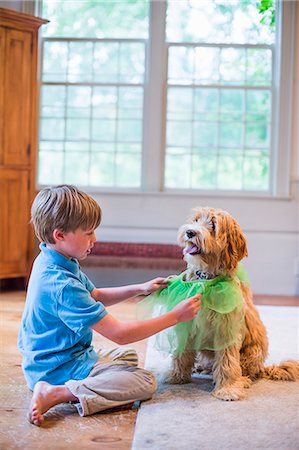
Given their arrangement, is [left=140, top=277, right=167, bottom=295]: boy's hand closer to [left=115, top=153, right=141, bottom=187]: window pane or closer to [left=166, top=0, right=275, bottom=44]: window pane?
[left=115, top=153, right=141, bottom=187]: window pane

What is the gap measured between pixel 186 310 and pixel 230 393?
42 centimetres

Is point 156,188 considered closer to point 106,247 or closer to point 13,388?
point 106,247

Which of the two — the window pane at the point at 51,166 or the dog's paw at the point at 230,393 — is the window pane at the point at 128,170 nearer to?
the window pane at the point at 51,166

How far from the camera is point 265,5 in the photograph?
6.04 meters

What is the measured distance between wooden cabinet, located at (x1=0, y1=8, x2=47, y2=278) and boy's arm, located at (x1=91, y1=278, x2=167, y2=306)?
2.74 meters

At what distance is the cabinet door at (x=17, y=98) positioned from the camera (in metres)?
5.39

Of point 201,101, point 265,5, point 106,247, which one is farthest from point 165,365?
point 265,5

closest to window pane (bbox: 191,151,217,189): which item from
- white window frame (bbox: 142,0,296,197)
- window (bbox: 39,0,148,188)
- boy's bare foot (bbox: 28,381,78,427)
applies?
white window frame (bbox: 142,0,296,197)

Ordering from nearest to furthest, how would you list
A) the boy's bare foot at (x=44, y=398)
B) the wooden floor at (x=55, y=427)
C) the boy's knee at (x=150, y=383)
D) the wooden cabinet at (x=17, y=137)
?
the wooden floor at (x=55, y=427), the boy's bare foot at (x=44, y=398), the boy's knee at (x=150, y=383), the wooden cabinet at (x=17, y=137)

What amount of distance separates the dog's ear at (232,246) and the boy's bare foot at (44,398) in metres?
0.81

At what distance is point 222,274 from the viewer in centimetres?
280

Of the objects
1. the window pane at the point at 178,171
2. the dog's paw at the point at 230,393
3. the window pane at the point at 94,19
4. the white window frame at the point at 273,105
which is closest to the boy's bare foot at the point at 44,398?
the dog's paw at the point at 230,393

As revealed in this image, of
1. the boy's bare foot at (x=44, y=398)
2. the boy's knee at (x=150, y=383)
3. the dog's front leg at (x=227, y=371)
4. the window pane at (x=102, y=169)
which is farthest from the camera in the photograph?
the window pane at (x=102, y=169)

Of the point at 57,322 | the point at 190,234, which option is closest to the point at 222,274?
the point at 190,234
